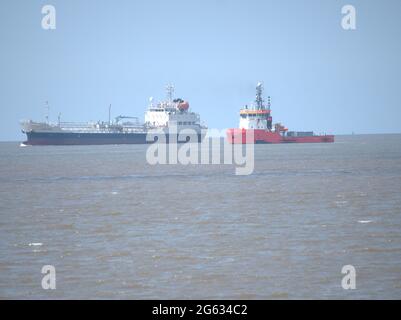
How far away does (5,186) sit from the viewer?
55250 millimetres

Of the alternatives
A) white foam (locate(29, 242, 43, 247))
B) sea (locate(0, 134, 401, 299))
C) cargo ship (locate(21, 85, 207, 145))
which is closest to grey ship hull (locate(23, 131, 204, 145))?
cargo ship (locate(21, 85, 207, 145))

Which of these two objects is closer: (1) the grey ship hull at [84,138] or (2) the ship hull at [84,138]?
(1) the grey ship hull at [84,138]

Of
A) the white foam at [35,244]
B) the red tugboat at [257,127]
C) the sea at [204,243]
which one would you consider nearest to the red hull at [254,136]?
the red tugboat at [257,127]

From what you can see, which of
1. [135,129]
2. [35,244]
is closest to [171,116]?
[135,129]

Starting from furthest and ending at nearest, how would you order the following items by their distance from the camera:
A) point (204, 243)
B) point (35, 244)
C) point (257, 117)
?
1. point (257, 117)
2. point (35, 244)
3. point (204, 243)

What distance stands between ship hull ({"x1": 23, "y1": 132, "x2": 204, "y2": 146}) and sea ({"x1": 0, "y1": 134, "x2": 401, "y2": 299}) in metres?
104

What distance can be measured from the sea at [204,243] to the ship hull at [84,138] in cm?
10382

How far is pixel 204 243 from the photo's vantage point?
87.2 feet

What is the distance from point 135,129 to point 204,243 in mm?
142873

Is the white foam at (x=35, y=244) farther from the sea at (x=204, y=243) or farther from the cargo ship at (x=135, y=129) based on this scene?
the cargo ship at (x=135, y=129)

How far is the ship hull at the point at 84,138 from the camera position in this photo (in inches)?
5974

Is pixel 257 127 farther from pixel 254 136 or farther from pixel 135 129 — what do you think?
pixel 135 129
